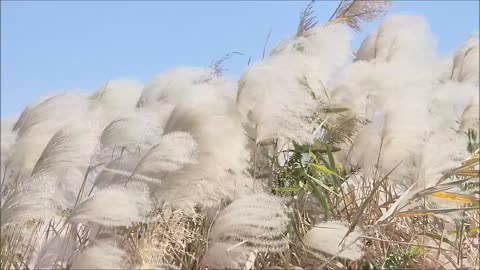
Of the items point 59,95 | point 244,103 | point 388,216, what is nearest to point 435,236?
point 388,216

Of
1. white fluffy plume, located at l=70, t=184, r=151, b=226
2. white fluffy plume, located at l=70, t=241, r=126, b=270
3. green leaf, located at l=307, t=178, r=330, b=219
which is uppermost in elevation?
white fluffy plume, located at l=70, t=184, r=151, b=226

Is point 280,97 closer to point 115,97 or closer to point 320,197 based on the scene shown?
point 320,197

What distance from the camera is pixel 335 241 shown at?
1.58 m

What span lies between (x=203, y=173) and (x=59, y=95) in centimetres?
60

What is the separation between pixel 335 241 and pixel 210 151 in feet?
1.18

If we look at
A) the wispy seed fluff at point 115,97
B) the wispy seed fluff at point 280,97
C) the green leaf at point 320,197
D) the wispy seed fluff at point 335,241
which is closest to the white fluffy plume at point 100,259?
the wispy seed fluff at point 335,241

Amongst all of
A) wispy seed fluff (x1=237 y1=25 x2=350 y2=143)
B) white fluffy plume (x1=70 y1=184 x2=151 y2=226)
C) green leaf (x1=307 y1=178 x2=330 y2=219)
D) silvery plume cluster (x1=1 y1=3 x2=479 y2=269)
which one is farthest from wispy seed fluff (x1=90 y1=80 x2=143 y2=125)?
white fluffy plume (x1=70 y1=184 x2=151 y2=226)

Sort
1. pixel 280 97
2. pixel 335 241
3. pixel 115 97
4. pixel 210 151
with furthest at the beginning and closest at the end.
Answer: pixel 115 97 < pixel 280 97 < pixel 210 151 < pixel 335 241

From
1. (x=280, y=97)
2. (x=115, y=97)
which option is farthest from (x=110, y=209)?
(x=115, y=97)

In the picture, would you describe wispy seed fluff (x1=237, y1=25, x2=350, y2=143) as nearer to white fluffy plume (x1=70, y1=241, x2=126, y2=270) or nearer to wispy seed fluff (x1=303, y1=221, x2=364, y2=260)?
wispy seed fluff (x1=303, y1=221, x2=364, y2=260)

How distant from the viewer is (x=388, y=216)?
1784 millimetres

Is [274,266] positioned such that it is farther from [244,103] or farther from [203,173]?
[244,103]

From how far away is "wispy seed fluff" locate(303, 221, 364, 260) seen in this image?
1.56 meters

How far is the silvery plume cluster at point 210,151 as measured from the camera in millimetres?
1530
